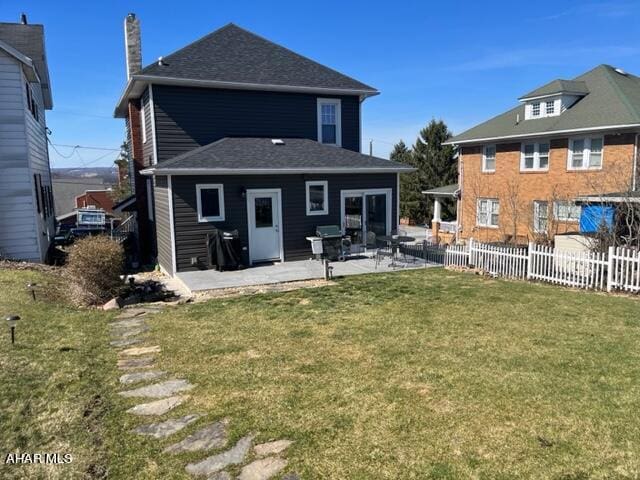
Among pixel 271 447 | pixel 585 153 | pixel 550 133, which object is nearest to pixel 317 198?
pixel 271 447

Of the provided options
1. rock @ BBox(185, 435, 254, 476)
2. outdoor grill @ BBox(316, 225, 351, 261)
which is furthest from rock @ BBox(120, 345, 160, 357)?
outdoor grill @ BBox(316, 225, 351, 261)

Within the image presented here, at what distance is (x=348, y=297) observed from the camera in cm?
1062

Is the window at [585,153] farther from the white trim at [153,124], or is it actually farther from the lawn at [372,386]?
the white trim at [153,124]

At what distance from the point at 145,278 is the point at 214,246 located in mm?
2534

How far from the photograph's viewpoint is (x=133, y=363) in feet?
21.8

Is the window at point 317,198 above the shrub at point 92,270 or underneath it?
above

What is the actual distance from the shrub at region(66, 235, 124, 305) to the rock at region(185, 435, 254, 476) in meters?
7.34

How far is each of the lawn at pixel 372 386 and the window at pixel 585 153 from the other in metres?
13.2

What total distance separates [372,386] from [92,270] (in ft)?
24.4

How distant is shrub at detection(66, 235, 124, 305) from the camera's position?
1018 cm

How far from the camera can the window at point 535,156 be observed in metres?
23.1

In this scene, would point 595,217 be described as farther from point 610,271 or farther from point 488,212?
point 488,212

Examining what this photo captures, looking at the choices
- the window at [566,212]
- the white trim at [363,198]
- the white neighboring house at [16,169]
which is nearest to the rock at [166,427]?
the white trim at [363,198]

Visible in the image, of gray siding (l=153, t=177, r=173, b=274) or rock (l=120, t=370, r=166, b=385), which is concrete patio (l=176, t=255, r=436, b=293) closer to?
gray siding (l=153, t=177, r=173, b=274)
